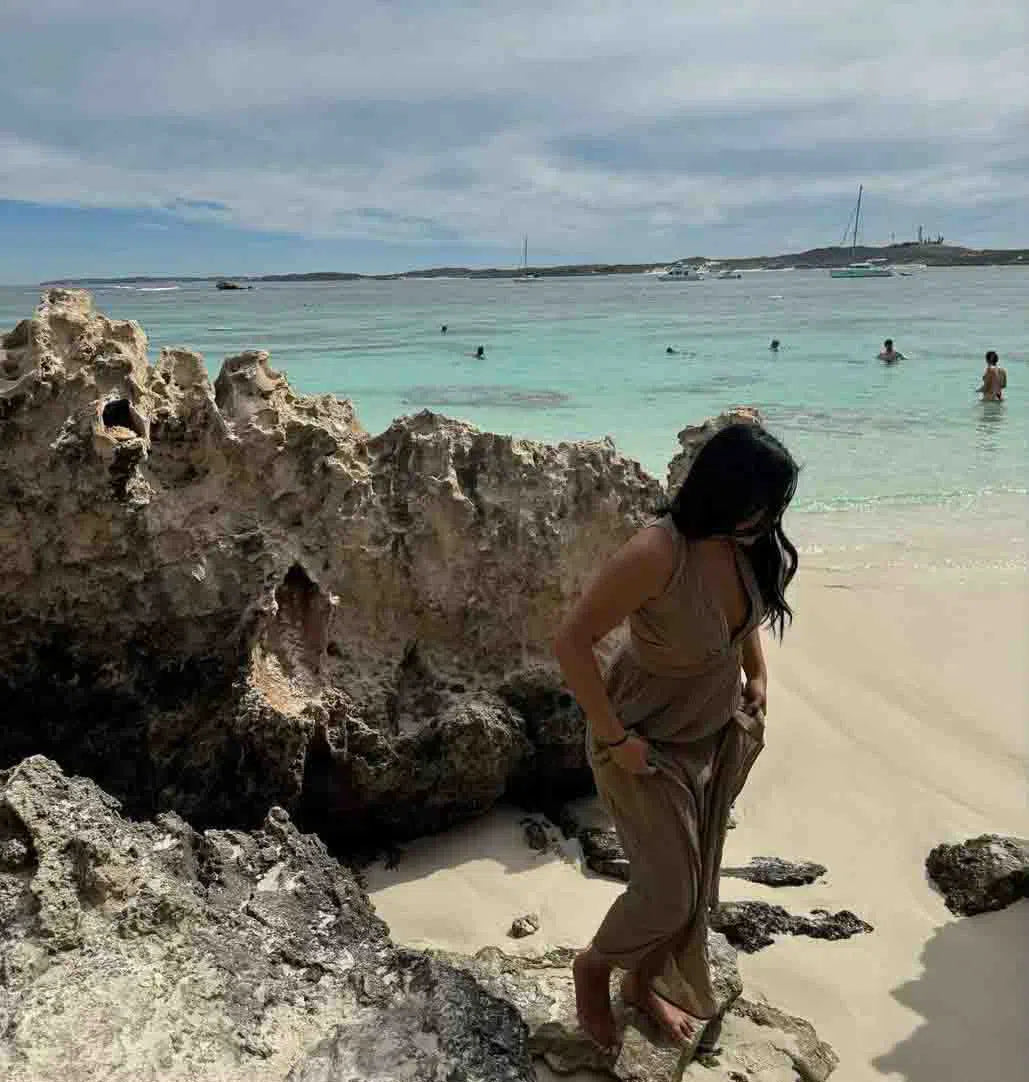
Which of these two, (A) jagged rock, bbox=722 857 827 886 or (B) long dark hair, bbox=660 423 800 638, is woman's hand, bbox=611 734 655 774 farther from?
(A) jagged rock, bbox=722 857 827 886

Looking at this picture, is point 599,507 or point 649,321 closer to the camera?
point 599,507

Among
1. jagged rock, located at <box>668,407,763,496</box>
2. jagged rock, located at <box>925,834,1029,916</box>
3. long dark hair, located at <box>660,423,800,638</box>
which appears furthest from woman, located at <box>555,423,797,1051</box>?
jagged rock, located at <box>668,407,763,496</box>

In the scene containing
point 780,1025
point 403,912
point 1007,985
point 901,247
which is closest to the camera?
point 780,1025

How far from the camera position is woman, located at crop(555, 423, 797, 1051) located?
7.00ft

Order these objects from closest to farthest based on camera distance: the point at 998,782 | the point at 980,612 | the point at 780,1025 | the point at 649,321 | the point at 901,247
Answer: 1. the point at 780,1025
2. the point at 998,782
3. the point at 980,612
4. the point at 649,321
5. the point at 901,247

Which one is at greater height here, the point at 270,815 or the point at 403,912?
the point at 270,815

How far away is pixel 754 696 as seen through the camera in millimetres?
2588

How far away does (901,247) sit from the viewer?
413ft

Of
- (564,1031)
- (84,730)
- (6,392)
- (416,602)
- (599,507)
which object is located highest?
A: (6,392)

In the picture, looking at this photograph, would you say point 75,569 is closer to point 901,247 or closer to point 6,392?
point 6,392

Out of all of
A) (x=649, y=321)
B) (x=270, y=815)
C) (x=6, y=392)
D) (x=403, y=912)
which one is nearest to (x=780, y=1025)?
(x=403, y=912)

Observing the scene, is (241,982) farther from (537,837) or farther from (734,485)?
(537,837)

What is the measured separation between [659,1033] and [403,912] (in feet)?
3.51

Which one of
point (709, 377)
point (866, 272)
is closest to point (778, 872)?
point (709, 377)
